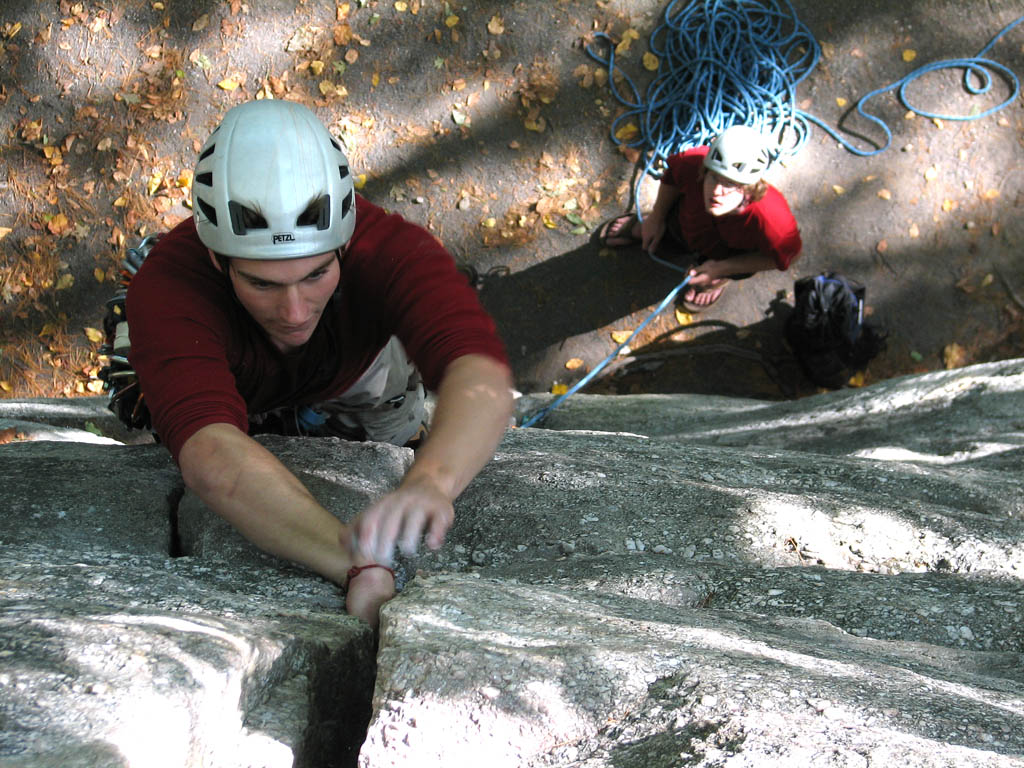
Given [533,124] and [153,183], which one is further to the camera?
[533,124]

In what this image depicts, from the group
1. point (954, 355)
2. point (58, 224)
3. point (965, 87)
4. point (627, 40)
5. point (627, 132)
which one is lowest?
point (954, 355)

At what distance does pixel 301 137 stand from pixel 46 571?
130 centimetres

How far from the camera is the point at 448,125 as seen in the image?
7.09 metres

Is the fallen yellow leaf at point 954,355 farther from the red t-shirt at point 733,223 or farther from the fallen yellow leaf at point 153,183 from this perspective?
the fallen yellow leaf at point 153,183

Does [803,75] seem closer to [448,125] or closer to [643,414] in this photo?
[448,125]

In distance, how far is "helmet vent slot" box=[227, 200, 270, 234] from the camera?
7.83 feet

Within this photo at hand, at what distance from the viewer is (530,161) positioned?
7.16 metres

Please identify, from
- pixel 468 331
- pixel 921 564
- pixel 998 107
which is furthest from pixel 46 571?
pixel 998 107

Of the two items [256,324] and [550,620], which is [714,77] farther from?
[550,620]

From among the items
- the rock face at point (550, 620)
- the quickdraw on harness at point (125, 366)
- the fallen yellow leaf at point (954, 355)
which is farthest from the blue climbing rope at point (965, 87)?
the quickdraw on harness at point (125, 366)

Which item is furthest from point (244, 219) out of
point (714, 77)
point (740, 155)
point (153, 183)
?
point (714, 77)

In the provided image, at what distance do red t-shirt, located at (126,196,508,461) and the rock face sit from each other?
449 mm

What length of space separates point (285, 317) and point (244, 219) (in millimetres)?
288

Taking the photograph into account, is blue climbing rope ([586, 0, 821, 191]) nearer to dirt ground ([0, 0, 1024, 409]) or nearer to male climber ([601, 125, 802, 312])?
dirt ground ([0, 0, 1024, 409])
